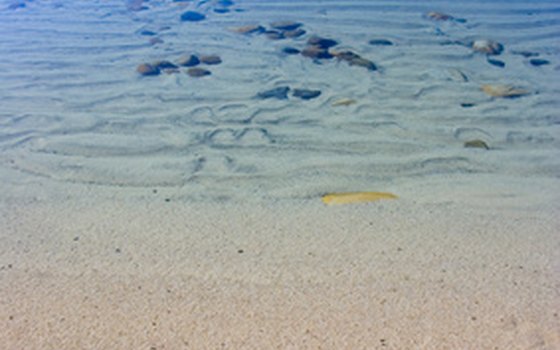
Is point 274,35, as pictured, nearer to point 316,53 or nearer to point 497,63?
point 316,53

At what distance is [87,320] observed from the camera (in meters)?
2.25

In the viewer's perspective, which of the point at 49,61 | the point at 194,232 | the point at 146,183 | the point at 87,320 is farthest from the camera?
the point at 49,61

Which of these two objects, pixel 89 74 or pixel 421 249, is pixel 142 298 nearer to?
pixel 421 249

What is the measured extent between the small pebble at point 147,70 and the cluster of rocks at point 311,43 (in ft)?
4.72

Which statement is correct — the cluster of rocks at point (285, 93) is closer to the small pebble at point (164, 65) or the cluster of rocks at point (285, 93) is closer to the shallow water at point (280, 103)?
the shallow water at point (280, 103)

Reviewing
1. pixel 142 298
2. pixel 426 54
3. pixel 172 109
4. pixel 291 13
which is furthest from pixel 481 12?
pixel 142 298

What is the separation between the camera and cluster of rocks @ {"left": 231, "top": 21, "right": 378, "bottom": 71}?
581 cm

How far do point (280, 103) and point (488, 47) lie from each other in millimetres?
2724

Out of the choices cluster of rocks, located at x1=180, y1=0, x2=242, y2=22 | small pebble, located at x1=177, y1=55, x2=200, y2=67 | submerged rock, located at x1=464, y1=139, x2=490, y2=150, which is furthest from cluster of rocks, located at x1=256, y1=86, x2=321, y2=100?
cluster of rocks, located at x1=180, y1=0, x2=242, y2=22

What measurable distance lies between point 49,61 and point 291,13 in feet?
10.4

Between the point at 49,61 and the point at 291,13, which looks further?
the point at 291,13

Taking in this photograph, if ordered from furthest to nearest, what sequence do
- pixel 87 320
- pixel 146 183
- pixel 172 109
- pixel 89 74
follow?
pixel 89 74 < pixel 172 109 < pixel 146 183 < pixel 87 320

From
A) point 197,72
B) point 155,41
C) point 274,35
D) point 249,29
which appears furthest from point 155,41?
point 274,35

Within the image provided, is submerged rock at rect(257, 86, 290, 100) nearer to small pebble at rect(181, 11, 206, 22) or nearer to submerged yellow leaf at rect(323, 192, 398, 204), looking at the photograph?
submerged yellow leaf at rect(323, 192, 398, 204)
